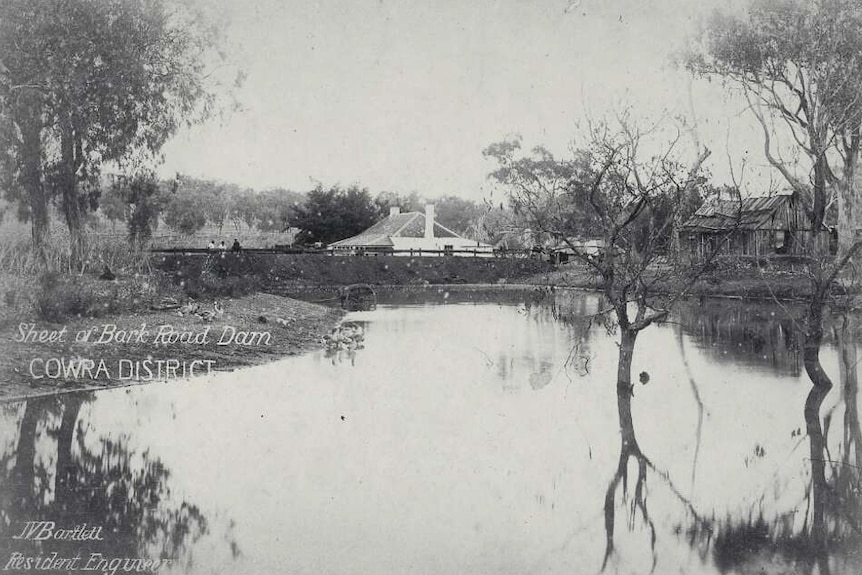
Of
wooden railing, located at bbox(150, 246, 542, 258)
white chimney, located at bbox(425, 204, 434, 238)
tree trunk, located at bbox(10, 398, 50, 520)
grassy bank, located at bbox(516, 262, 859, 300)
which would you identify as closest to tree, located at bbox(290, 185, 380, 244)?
white chimney, located at bbox(425, 204, 434, 238)

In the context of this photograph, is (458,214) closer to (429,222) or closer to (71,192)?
(429,222)

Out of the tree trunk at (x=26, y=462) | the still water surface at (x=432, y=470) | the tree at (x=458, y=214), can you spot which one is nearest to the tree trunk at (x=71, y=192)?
the still water surface at (x=432, y=470)

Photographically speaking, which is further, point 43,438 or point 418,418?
point 418,418

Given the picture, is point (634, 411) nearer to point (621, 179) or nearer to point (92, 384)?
point (621, 179)

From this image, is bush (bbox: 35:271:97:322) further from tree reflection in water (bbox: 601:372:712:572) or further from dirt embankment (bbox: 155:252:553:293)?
dirt embankment (bbox: 155:252:553:293)

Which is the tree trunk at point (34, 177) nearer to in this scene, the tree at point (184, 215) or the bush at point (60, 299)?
the bush at point (60, 299)

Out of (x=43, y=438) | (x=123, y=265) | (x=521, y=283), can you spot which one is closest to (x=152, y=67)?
(x=123, y=265)
